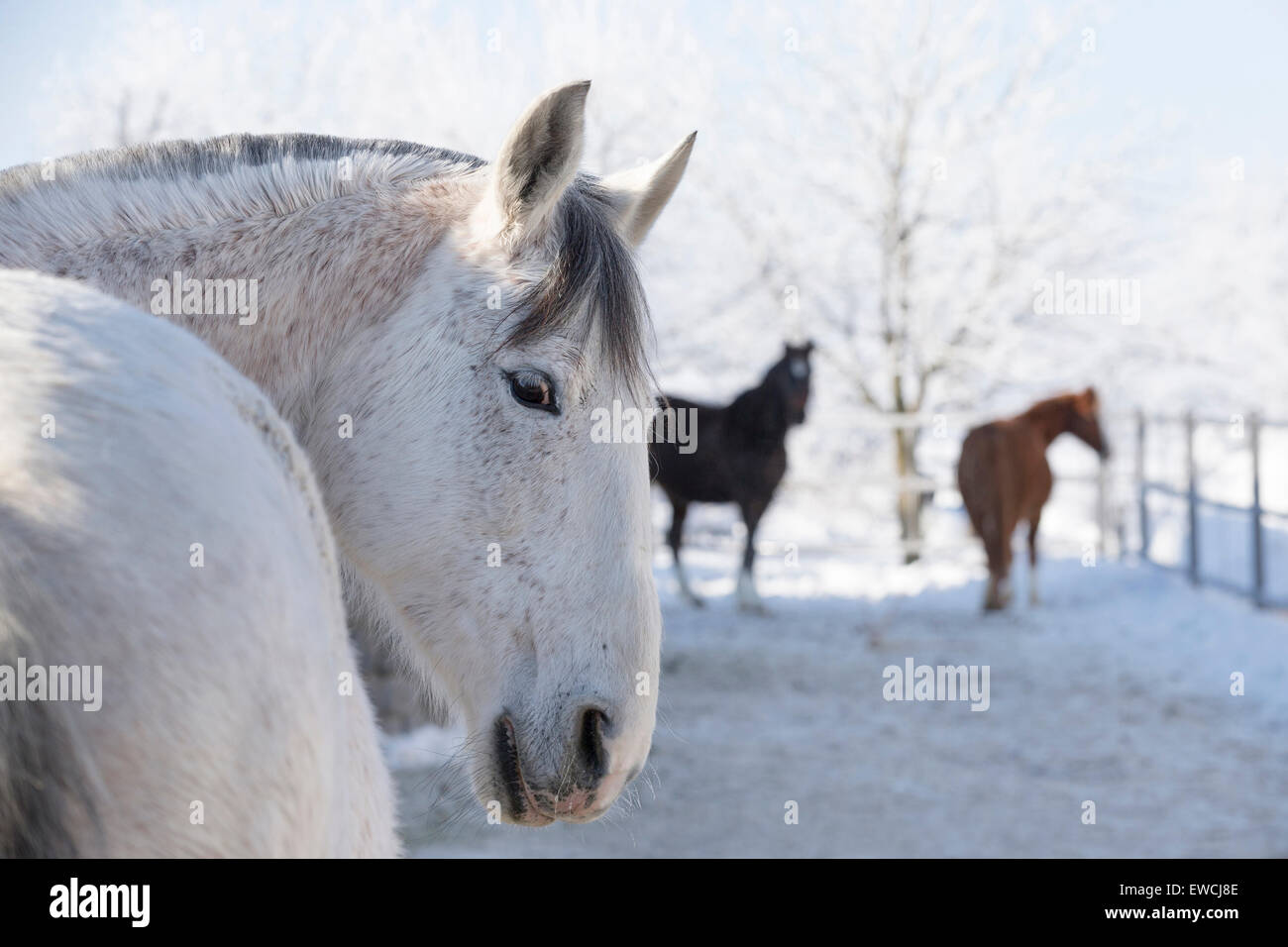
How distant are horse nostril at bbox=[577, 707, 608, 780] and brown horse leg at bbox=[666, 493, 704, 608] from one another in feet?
33.7

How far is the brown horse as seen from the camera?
10.9 meters

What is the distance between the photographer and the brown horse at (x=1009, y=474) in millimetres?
10891

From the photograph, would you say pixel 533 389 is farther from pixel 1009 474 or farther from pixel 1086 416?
pixel 1086 416

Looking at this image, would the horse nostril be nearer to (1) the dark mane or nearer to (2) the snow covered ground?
(2) the snow covered ground

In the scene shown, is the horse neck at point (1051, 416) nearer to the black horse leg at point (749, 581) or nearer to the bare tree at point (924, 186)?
the black horse leg at point (749, 581)

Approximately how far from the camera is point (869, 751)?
6.66 metres

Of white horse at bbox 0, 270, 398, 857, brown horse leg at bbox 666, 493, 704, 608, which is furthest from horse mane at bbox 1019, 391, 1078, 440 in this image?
white horse at bbox 0, 270, 398, 857

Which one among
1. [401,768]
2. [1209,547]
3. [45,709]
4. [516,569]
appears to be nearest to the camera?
[45,709]

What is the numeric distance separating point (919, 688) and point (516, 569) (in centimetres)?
727

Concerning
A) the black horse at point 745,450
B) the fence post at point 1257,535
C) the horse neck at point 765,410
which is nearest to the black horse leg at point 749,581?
the black horse at point 745,450

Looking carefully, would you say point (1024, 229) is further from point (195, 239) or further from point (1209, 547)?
point (195, 239)

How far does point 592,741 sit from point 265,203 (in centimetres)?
84

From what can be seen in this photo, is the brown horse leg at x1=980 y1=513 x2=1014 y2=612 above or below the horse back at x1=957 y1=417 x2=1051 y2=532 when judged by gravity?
below
